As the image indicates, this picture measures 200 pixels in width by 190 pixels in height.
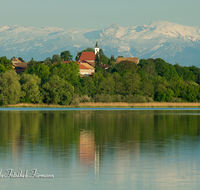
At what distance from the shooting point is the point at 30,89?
322 feet

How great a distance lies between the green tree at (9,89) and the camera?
94.8 meters

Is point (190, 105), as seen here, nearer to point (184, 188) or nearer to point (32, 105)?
point (32, 105)

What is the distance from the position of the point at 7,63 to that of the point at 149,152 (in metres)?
116

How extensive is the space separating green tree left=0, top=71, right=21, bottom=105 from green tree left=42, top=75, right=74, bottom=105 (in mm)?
7769

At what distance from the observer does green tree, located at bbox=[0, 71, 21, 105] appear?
9475 cm

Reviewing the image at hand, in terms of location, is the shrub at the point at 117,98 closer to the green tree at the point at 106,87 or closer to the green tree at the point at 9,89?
the green tree at the point at 106,87

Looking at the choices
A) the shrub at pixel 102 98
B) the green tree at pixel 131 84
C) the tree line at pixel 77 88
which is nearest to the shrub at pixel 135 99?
the tree line at pixel 77 88

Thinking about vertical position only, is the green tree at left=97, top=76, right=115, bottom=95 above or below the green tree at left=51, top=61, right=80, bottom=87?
below

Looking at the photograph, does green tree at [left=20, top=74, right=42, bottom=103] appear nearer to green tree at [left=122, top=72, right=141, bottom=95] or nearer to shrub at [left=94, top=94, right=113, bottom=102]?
shrub at [left=94, top=94, right=113, bottom=102]

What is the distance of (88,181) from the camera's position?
46.0 ft

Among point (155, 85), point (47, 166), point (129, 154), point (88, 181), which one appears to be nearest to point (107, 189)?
point (88, 181)

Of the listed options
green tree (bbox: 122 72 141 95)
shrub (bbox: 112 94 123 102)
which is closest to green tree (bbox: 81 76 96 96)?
shrub (bbox: 112 94 123 102)

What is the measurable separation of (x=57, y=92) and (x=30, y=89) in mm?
6953

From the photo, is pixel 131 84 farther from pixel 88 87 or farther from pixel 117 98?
pixel 88 87
